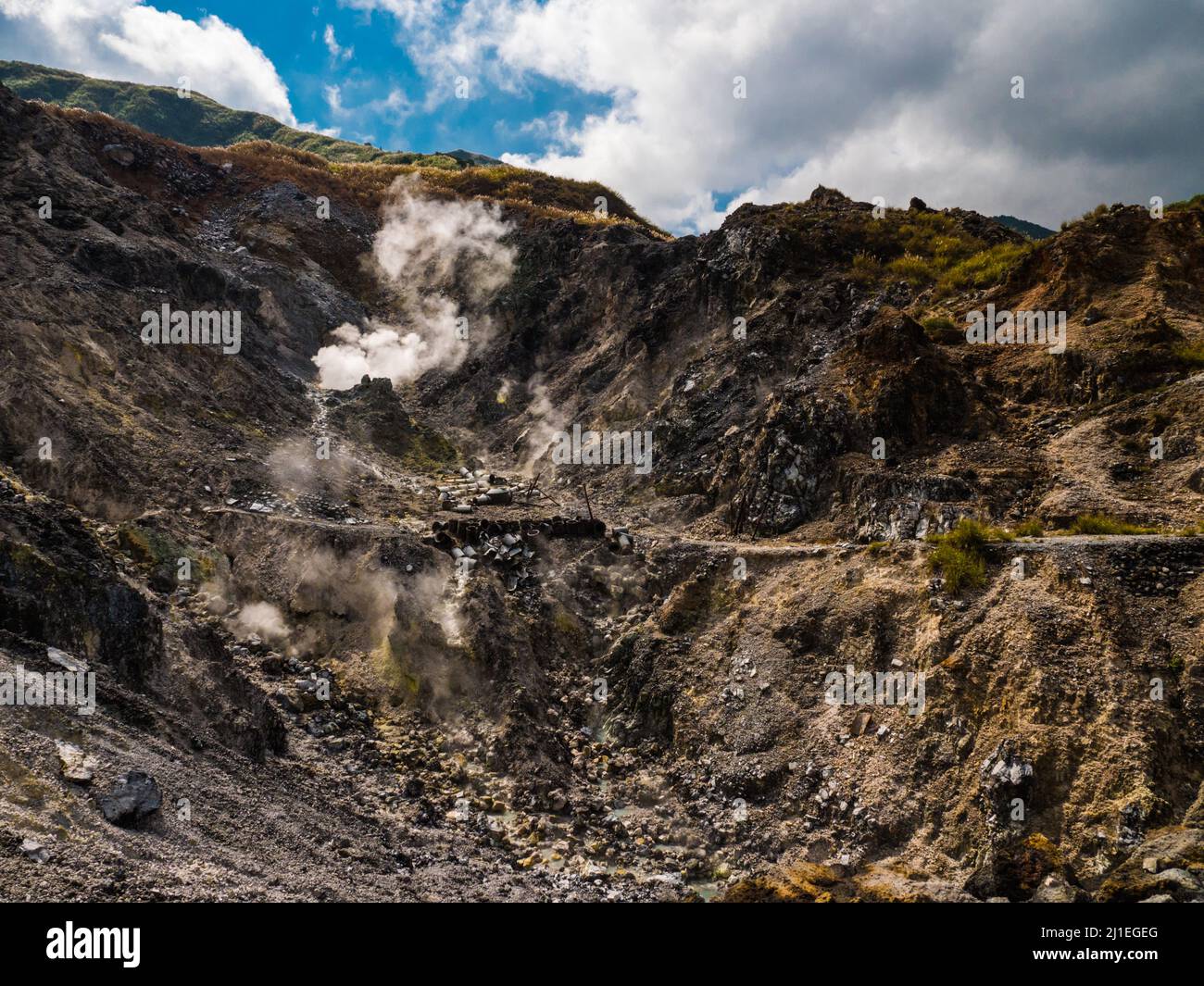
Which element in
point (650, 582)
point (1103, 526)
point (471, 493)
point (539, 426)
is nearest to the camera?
point (1103, 526)

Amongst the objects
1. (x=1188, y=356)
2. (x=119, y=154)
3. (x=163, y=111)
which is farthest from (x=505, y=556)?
(x=163, y=111)

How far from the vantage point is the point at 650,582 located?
78.9ft

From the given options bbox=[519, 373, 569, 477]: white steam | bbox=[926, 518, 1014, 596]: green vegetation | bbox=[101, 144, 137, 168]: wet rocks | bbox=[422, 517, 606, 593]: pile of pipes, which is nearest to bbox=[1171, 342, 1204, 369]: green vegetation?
bbox=[926, 518, 1014, 596]: green vegetation

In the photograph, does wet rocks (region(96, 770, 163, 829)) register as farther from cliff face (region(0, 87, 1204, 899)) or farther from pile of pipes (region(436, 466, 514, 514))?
pile of pipes (region(436, 466, 514, 514))

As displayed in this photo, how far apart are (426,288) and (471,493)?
20.8m

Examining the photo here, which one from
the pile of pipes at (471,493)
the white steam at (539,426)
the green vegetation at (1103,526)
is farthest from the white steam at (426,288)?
the green vegetation at (1103,526)

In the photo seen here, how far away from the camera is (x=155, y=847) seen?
11.7m

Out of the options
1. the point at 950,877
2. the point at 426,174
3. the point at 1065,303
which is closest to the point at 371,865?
the point at 950,877

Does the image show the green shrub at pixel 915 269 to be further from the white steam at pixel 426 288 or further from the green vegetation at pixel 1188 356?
the white steam at pixel 426 288

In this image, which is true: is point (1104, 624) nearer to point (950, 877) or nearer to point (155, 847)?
point (950, 877)

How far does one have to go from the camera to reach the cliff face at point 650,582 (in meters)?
14.3

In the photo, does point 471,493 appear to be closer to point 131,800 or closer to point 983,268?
point 131,800

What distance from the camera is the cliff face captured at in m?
14.3

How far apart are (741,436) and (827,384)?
3404 millimetres
